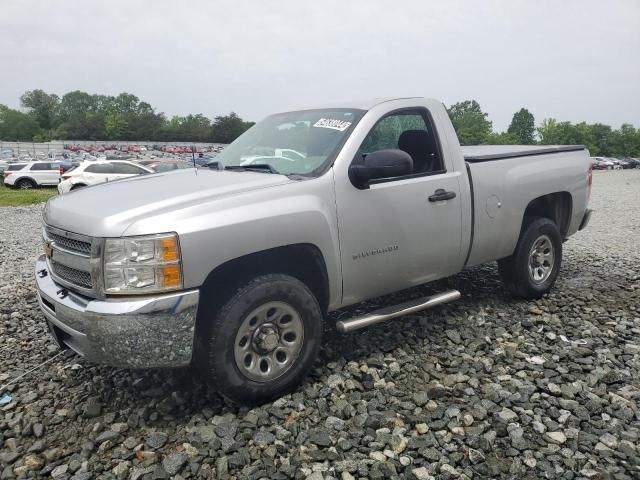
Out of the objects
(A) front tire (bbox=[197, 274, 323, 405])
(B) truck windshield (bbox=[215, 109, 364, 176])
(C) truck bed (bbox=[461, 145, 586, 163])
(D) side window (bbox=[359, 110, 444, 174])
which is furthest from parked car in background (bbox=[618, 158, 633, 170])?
(A) front tire (bbox=[197, 274, 323, 405])

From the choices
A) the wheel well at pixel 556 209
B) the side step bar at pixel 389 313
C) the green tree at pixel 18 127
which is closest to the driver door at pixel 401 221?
the side step bar at pixel 389 313

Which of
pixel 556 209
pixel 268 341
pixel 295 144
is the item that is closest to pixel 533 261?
pixel 556 209

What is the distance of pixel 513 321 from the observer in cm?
464

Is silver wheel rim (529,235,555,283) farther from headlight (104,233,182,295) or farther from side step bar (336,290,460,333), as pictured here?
headlight (104,233,182,295)

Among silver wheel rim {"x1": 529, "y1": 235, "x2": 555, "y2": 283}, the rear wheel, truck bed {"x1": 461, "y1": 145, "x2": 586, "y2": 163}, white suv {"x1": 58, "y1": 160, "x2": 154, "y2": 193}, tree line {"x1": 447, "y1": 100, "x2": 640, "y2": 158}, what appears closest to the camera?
truck bed {"x1": 461, "y1": 145, "x2": 586, "y2": 163}

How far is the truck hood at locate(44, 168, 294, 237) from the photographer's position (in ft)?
9.29

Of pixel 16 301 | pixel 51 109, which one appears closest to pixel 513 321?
pixel 16 301

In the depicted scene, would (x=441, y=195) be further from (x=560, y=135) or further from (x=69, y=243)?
(x=560, y=135)

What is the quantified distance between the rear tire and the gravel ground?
1.13ft

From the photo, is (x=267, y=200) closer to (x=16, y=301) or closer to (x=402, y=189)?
(x=402, y=189)

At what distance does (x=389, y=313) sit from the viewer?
3713 millimetres

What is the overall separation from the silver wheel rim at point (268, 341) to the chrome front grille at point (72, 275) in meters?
0.93

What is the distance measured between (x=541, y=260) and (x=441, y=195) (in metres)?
1.77

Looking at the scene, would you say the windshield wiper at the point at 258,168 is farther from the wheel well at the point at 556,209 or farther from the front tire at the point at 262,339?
the wheel well at the point at 556,209
